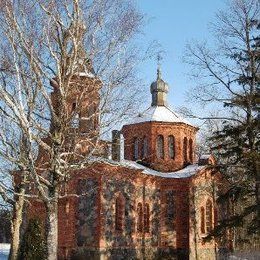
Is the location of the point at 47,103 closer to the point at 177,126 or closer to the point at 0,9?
the point at 0,9

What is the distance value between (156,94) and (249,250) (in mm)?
12963

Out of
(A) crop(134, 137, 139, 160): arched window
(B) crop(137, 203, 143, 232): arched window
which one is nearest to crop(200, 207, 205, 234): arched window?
(B) crop(137, 203, 143, 232): arched window

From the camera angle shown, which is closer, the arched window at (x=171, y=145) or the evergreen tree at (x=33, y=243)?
the evergreen tree at (x=33, y=243)

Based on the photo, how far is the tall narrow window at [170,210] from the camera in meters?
28.5

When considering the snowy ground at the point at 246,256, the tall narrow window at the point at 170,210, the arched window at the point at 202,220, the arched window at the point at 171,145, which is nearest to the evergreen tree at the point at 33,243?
the tall narrow window at the point at 170,210

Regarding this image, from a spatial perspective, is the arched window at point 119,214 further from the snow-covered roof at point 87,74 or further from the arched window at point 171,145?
the snow-covered roof at point 87,74

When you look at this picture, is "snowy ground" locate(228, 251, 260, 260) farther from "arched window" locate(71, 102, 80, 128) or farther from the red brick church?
"arched window" locate(71, 102, 80, 128)

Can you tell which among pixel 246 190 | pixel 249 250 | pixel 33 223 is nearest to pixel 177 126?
pixel 249 250

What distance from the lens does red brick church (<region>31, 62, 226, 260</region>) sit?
23.9 m

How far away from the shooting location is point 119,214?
25.3m

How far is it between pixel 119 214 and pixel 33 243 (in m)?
8.25

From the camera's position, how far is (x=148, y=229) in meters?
27.3

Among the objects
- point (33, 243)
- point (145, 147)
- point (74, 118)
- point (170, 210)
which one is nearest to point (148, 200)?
point (170, 210)

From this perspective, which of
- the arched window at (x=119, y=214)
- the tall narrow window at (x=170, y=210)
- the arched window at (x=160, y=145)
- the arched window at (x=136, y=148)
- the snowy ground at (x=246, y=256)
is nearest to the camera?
the arched window at (x=119, y=214)
